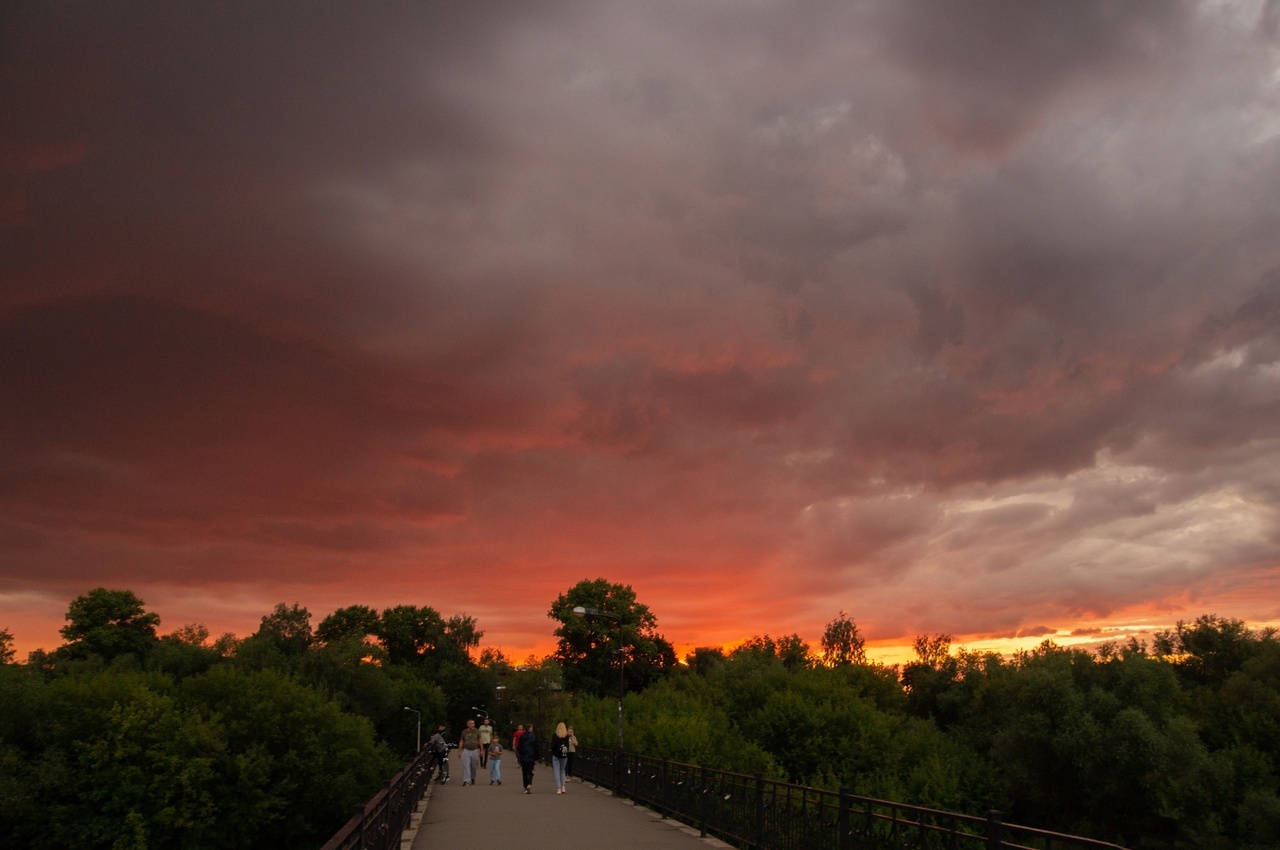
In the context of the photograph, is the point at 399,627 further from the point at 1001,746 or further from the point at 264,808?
the point at 1001,746

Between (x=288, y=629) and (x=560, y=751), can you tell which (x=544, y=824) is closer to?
(x=560, y=751)

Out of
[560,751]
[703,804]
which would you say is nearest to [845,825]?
[703,804]

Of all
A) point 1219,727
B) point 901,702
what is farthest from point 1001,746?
point 901,702

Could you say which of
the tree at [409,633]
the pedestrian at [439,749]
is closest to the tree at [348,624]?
the tree at [409,633]

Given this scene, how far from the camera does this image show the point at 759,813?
15.0 m

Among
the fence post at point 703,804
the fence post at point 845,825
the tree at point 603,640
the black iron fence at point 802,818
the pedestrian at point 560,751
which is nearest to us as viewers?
the black iron fence at point 802,818

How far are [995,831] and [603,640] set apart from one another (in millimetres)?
74053

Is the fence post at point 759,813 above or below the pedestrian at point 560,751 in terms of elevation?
below

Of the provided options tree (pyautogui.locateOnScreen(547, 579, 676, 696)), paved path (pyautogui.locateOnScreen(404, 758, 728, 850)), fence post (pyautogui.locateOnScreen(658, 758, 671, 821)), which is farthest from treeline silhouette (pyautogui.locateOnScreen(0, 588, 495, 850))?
fence post (pyautogui.locateOnScreen(658, 758, 671, 821))

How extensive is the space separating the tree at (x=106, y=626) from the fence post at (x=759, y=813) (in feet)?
300

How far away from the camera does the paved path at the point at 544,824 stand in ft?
55.6

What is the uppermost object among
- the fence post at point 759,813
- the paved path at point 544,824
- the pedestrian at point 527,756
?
the pedestrian at point 527,756

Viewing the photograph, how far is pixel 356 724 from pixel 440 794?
1645 inches

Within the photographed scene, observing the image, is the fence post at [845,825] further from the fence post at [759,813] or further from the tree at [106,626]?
the tree at [106,626]
